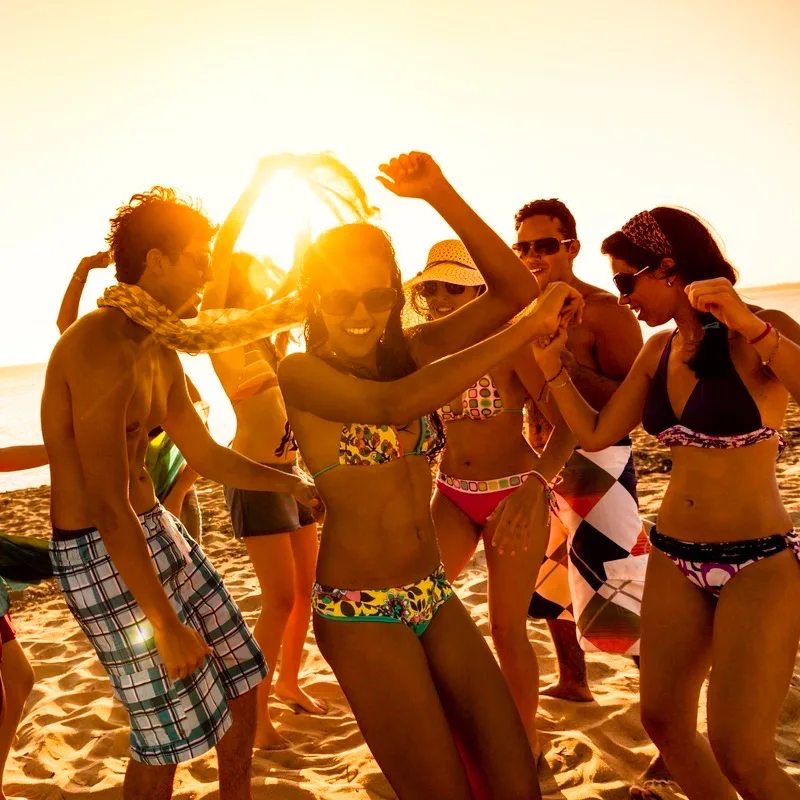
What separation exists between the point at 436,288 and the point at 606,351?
1034 millimetres

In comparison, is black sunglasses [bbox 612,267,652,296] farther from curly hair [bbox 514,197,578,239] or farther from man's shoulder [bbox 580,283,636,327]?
curly hair [bbox 514,197,578,239]

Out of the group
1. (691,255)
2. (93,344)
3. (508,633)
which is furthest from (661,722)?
(93,344)

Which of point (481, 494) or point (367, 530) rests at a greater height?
point (367, 530)

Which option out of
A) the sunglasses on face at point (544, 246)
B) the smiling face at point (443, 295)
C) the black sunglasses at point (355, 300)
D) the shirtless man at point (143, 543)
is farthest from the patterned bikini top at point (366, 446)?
the sunglasses on face at point (544, 246)

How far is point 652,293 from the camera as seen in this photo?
3125 millimetres

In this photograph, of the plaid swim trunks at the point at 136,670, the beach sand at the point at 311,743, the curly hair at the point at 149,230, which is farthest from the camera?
the beach sand at the point at 311,743

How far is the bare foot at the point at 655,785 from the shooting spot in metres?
3.64

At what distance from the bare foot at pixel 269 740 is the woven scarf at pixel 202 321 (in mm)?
2457

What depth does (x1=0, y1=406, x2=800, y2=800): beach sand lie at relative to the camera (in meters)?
3.95

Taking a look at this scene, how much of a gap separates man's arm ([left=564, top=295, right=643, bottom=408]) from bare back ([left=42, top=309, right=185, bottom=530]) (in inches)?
92.3

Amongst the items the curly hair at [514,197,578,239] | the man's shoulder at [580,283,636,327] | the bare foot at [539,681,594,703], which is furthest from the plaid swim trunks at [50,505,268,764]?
the curly hair at [514,197,578,239]

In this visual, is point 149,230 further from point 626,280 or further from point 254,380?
point 626,280

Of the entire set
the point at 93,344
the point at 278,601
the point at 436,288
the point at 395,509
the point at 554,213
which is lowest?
the point at 278,601

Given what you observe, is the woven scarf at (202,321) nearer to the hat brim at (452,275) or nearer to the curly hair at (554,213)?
the hat brim at (452,275)
